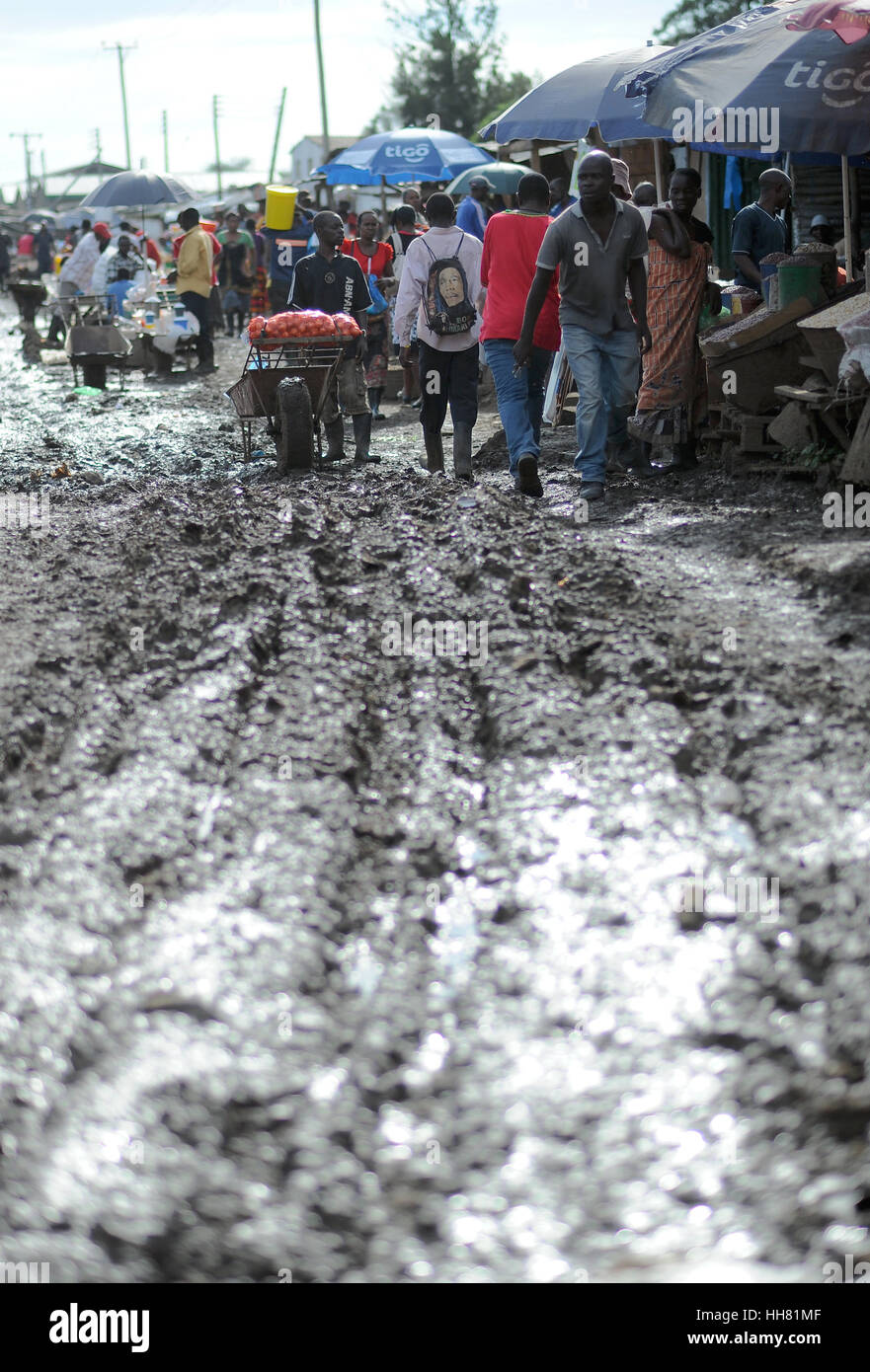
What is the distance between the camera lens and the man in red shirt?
9828 mm

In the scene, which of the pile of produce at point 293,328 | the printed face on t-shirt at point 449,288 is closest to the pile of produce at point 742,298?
the printed face on t-shirt at point 449,288

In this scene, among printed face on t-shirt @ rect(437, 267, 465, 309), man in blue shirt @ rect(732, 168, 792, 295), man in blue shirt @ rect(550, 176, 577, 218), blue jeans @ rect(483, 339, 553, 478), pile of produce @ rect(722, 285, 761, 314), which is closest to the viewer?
blue jeans @ rect(483, 339, 553, 478)

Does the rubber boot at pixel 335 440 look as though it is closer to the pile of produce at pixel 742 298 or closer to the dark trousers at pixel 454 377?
the dark trousers at pixel 454 377

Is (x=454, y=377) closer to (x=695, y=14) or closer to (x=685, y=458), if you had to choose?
(x=685, y=458)

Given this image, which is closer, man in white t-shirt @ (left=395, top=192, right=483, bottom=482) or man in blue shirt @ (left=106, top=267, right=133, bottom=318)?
man in white t-shirt @ (left=395, top=192, right=483, bottom=482)

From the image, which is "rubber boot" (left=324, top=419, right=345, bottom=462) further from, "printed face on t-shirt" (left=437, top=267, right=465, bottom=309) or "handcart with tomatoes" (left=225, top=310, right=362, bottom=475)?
"printed face on t-shirt" (left=437, top=267, right=465, bottom=309)

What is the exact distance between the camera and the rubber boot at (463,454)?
34.8 feet

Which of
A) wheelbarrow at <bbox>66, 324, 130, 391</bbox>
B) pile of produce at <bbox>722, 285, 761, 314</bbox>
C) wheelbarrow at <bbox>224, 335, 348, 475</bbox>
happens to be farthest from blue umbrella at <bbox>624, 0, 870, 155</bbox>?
wheelbarrow at <bbox>66, 324, 130, 391</bbox>

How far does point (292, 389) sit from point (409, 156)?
39.0ft

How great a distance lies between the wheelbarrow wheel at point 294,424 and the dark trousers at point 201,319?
8.87 metres

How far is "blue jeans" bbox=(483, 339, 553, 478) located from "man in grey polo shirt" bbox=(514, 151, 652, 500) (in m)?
0.36

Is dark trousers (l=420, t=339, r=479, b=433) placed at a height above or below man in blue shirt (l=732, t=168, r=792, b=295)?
below

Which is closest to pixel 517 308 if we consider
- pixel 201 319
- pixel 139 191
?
pixel 201 319
